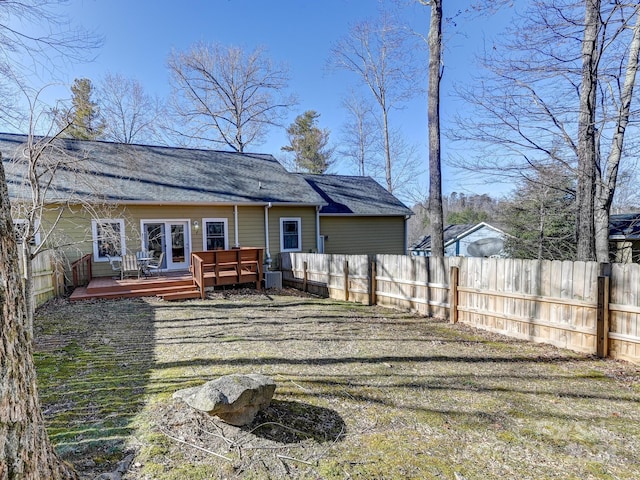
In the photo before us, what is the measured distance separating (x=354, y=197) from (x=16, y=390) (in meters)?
16.6

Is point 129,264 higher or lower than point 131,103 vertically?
lower

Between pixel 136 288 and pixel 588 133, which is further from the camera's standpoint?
pixel 136 288

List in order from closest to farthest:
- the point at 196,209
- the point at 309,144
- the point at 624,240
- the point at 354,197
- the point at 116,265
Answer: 1. the point at 116,265
2. the point at 196,209
3. the point at 624,240
4. the point at 354,197
5. the point at 309,144

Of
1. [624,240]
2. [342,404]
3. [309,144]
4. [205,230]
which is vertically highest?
[309,144]

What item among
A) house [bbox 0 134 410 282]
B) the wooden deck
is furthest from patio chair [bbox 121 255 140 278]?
house [bbox 0 134 410 282]

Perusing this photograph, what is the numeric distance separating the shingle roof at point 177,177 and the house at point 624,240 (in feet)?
36.5

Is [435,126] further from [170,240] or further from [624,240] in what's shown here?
[624,240]

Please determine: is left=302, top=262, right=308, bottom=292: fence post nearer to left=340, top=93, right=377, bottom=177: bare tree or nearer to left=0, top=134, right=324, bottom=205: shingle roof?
left=0, top=134, right=324, bottom=205: shingle roof

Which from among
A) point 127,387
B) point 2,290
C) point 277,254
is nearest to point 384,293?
point 277,254

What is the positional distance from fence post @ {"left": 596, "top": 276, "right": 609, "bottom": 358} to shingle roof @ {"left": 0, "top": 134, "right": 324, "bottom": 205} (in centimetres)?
1011

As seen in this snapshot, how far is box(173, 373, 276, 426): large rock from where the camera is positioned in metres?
3.04

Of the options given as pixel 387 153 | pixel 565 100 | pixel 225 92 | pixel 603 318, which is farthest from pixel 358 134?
pixel 603 318

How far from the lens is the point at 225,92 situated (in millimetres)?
24578

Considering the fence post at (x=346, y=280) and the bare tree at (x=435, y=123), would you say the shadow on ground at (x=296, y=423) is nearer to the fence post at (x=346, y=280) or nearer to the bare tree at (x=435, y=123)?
the fence post at (x=346, y=280)
